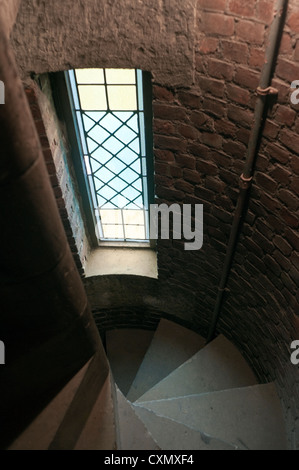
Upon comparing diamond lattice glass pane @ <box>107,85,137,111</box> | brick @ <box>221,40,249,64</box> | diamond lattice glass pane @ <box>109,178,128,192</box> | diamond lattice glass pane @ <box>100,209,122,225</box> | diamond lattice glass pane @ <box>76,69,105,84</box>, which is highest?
diamond lattice glass pane @ <box>76,69,105,84</box>

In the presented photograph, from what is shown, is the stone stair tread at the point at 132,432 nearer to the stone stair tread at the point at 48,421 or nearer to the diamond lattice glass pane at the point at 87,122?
the stone stair tread at the point at 48,421

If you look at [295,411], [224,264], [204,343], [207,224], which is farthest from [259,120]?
[204,343]

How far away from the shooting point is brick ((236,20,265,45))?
6.34 ft

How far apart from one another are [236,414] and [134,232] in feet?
6.36

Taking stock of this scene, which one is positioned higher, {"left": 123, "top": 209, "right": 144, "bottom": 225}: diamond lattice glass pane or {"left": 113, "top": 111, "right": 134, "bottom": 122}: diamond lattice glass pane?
{"left": 113, "top": 111, "right": 134, "bottom": 122}: diamond lattice glass pane

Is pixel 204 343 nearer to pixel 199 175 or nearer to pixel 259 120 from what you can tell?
pixel 199 175

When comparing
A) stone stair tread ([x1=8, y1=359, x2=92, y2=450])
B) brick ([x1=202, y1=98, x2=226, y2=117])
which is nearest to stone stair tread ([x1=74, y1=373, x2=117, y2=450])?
stone stair tread ([x1=8, y1=359, x2=92, y2=450])

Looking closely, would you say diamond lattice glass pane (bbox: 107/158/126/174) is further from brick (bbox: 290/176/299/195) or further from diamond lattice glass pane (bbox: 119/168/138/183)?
brick (bbox: 290/176/299/195)

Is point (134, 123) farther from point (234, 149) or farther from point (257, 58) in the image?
point (257, 58)

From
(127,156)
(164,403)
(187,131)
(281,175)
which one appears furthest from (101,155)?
(164,403)

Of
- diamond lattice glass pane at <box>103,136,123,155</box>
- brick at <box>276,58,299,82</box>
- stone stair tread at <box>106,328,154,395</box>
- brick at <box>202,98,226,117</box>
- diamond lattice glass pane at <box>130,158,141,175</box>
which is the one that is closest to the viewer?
brick at <box>276,58,299,82</box>

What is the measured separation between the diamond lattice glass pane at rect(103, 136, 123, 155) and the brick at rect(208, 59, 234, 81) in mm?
1051

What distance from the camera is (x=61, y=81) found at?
2701mm

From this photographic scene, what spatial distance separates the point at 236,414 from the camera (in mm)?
3172
